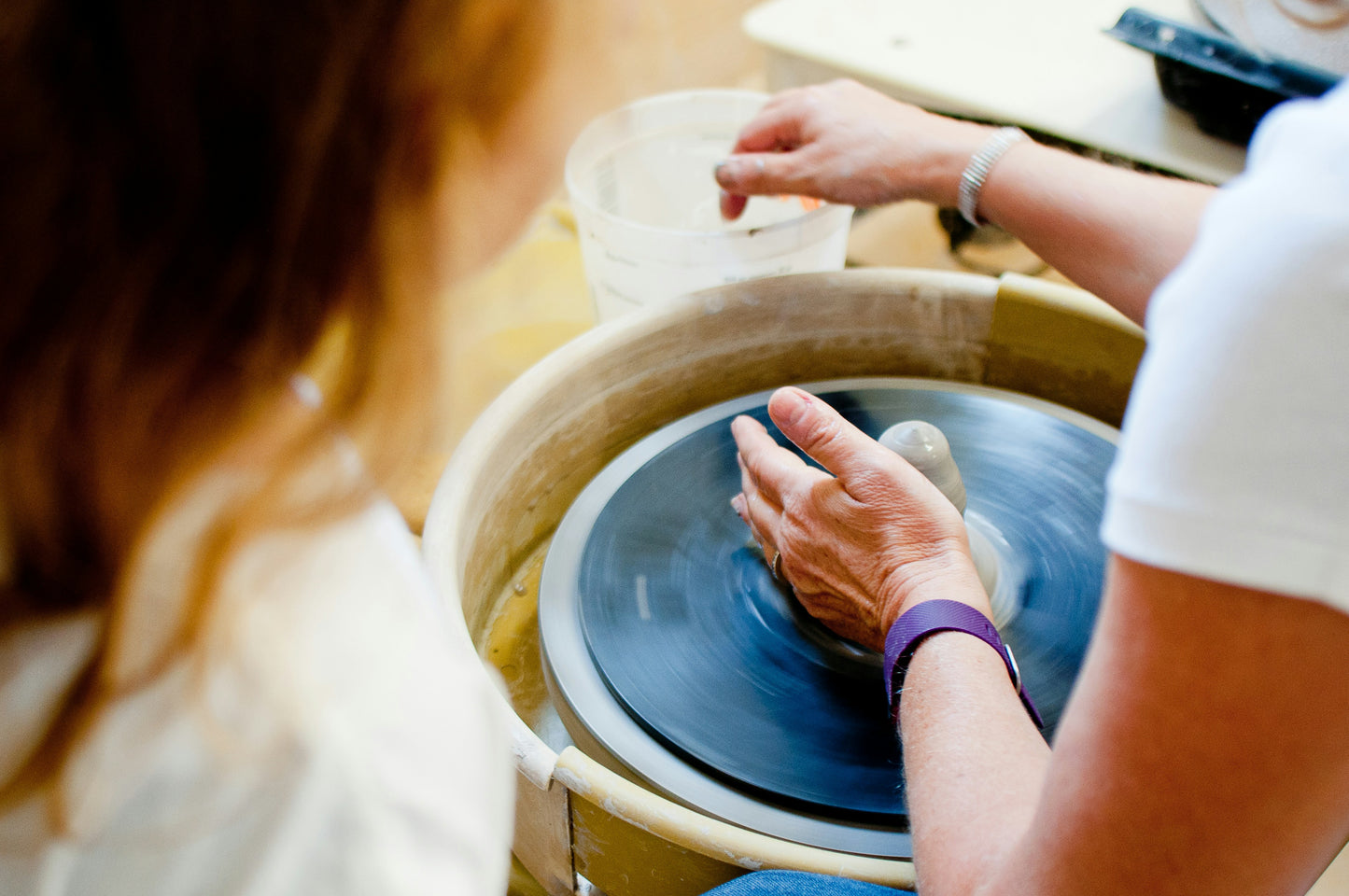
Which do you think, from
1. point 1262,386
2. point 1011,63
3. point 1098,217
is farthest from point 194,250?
point 1011,63

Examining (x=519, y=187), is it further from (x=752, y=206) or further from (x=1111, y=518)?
(x=752, y=206)

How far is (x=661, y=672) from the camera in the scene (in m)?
0.94

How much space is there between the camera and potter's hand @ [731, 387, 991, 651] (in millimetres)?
815

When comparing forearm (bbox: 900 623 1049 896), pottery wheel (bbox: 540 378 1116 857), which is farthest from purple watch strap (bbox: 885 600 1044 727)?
pottery wheel (bbox: 540 378 1116 857)

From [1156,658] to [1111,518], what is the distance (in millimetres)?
72

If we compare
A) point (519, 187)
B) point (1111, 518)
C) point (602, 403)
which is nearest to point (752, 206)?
point (602, 403)

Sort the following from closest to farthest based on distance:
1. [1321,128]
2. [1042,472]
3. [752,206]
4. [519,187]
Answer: [1321,128]
[519,187]
[1042,472]
[752,206]

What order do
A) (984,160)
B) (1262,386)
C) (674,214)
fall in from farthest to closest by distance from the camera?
(674,214) → (984,160) → (1262,386)

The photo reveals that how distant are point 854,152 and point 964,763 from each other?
719 millimetres

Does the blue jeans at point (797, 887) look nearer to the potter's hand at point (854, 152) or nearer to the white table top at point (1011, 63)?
the potter's hand at point (854, 152)

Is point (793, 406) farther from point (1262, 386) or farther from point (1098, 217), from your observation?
point (1262, 386)

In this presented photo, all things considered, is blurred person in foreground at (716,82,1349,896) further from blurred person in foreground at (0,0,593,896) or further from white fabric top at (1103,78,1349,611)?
blurred person in foreground at (0,0,593,896)

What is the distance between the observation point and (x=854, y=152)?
1118 mm

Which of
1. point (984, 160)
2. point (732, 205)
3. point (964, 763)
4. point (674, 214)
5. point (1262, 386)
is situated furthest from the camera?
point (674, 214)
